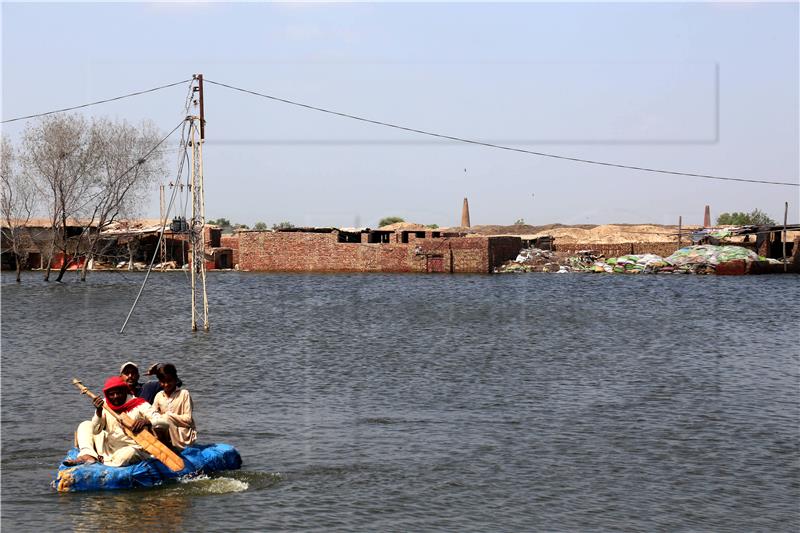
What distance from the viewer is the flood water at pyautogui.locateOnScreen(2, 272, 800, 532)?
11883 mm

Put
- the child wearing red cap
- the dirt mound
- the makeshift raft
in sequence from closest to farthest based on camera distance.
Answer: the child wearing red cap < the makeshift raft < the dirt mound

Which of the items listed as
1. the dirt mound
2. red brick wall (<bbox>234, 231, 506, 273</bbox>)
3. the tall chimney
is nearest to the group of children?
red brick wall (<bbox>234, 231, 506, 273</bbox>)

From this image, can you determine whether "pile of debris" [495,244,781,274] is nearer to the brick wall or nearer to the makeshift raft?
the brick wall

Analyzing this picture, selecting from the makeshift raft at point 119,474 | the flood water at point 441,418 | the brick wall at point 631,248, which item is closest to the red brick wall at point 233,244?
the brick wall at point 631,248

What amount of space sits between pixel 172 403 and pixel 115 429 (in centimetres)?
74

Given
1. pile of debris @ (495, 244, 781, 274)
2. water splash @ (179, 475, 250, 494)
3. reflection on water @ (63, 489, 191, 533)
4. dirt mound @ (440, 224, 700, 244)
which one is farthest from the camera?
dirt mound @ (440, 224, 700, 244)

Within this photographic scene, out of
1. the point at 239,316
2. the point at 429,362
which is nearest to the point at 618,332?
the point at 429,362

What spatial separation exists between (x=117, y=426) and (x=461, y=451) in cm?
547

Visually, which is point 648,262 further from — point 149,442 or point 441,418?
point 149,442

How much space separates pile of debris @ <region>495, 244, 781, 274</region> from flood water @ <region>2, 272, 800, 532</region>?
28.6m

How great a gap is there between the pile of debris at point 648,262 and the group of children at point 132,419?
61842 mm

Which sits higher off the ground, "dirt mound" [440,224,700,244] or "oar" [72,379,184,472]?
"dirt mound" [440,224,700,244]

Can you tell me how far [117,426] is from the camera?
467 inches

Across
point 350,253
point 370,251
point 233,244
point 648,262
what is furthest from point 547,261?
point 233,244
